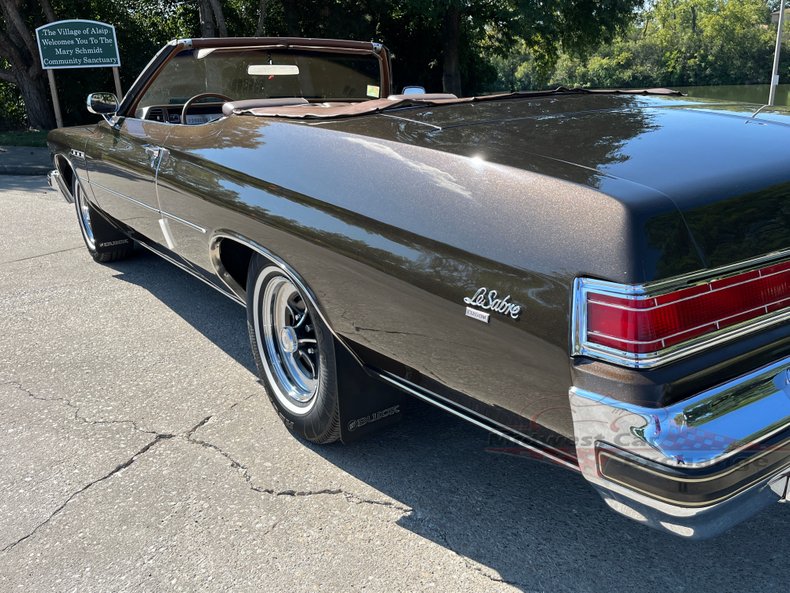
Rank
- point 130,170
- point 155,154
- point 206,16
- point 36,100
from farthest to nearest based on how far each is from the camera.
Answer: point 36,100, point 206,16, point 130,170, point 155,154

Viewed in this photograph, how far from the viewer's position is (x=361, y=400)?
2494 millimetres

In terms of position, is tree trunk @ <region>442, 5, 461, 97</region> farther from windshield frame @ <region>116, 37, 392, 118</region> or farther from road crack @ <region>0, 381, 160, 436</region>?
road crack @ <region>0, 381, 160, 436</region>

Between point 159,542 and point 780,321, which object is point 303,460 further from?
point 780,321

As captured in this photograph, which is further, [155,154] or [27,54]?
[27,54]

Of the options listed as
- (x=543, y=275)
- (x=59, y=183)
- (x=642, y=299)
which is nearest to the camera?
(x=642, y=299)

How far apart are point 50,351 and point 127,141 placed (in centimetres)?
126

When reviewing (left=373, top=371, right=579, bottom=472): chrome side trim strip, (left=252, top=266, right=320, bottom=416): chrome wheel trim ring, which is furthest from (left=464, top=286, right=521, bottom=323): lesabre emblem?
(left=252, top=266, right=320, bottom=416): chrome wheel trim ring

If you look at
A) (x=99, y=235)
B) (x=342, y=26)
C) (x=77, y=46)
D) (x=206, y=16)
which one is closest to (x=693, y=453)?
(x=99, y=235)

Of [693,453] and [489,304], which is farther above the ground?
[489,304]

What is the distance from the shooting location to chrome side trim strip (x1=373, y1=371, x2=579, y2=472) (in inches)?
70.1

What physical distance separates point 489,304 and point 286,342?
1.30 meters

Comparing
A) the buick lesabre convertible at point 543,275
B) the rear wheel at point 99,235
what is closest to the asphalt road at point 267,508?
the buick lesabre convertible at point 543,275

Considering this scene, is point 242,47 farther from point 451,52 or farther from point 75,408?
point 451,52

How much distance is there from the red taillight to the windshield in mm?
2967
